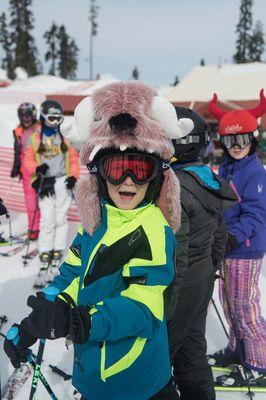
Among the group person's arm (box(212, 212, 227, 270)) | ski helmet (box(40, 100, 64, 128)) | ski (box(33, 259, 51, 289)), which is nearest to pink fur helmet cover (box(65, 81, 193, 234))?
person's arm (box(212, 212, 227, 270))

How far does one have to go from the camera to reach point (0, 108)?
75.4ft

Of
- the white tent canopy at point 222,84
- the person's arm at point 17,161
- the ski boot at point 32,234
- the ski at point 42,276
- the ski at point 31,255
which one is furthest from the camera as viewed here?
the white tent canopy at point 222,84

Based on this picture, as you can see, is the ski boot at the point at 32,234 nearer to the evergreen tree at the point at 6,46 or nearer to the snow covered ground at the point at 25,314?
the snow covered ground at the point at 25,314

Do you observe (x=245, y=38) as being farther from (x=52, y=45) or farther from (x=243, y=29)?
(x=52, y=45)

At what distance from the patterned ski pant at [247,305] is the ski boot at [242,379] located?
0.06 metres

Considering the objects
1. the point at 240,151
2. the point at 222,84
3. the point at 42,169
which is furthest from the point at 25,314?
the point at 222,84

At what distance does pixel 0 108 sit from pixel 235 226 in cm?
2236

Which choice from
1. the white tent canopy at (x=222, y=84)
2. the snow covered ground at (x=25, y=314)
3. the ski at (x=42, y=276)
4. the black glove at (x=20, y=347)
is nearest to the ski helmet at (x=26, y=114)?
the snow covered ground at (x=25, y=314)

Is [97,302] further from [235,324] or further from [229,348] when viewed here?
[229,348]

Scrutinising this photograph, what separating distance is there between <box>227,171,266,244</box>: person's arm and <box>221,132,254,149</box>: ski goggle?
256mm

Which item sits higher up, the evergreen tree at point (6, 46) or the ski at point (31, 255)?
the evergreen tree at point (6, 46)

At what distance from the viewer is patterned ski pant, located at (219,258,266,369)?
9.85 feet

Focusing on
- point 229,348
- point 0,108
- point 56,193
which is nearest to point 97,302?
point 229,348

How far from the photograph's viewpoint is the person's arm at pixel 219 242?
2.52 m
